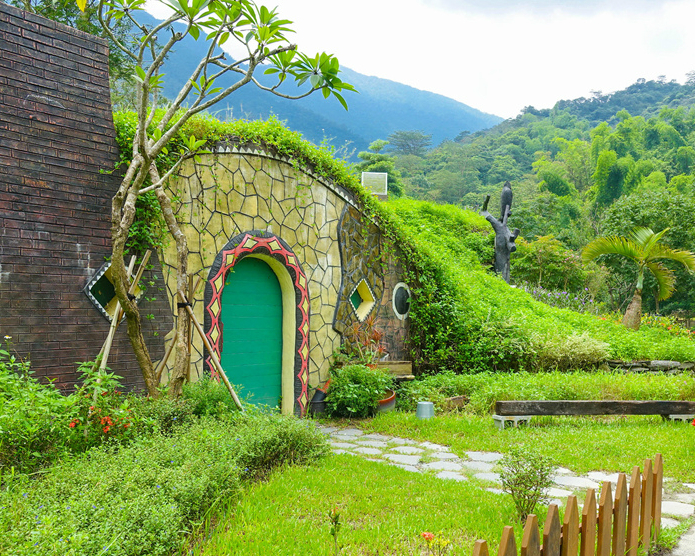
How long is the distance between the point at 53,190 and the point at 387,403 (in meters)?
5.33

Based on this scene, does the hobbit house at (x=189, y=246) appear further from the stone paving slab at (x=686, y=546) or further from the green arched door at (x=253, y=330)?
the stone paving slab at (x=686, y=546)

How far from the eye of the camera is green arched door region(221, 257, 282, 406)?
282 inches

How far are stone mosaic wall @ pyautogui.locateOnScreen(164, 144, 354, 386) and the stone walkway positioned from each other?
1.95 meters

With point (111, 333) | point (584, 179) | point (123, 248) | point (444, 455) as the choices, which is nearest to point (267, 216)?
point (123, 248)

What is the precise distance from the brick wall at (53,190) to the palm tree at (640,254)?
41.2 ft

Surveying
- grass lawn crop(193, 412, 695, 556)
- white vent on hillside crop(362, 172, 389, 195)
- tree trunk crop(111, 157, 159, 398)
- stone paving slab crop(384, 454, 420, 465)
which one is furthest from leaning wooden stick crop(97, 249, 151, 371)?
white vent on hillside crop(362, 172, 389, 195)

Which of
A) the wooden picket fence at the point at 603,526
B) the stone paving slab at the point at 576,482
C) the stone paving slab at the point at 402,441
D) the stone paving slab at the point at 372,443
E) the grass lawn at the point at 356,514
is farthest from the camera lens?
the stone paving slab at the point at 402,441

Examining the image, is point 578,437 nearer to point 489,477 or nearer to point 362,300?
point 489,477

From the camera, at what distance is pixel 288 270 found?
306 inches

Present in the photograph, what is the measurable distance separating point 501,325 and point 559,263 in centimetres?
1051

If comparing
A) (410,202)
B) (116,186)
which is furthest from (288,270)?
(410,202)

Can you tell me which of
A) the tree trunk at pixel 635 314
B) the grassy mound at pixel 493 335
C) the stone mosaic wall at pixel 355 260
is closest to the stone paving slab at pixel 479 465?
the stone mosaic wall at pixel 355 260

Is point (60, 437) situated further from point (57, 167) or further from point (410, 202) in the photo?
point (410, 202)

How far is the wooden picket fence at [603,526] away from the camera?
82.8 inches
